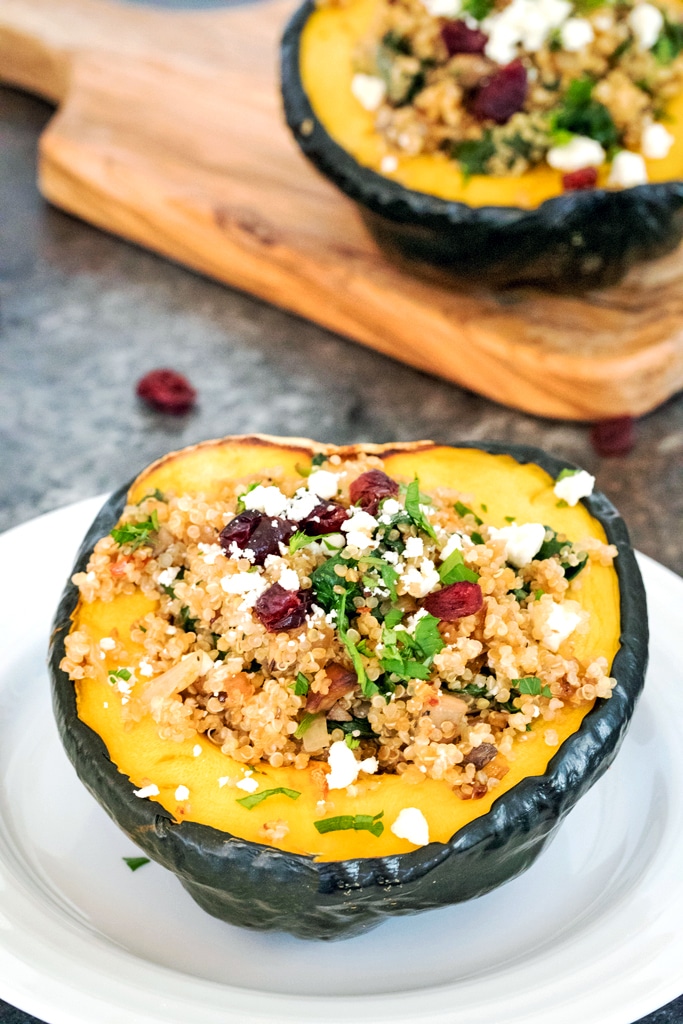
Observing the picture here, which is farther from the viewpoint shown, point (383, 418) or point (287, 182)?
point (287, 182)

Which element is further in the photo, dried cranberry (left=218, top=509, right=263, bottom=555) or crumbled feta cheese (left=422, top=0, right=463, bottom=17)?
crumbled feta cheese (left=422, top=0, right=463, bottom=17)

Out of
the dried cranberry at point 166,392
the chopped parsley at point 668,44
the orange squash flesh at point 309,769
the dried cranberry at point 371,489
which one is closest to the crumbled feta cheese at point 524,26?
the chopped parsley at point 668,44

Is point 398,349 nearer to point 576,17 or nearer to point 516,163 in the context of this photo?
point 516,163

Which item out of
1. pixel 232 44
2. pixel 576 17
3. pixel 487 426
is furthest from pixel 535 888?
pixel 232 44

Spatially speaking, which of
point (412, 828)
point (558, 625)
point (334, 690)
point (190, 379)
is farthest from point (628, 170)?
point (412, 828)

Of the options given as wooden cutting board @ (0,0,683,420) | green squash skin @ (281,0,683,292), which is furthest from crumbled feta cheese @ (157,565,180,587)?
wooden cutting board @ (0,0,683,420)

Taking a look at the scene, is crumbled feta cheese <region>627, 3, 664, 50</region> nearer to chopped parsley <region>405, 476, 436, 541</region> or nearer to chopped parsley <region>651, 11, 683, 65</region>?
chopped parsley <region>651, 11, 683, 65</region>
